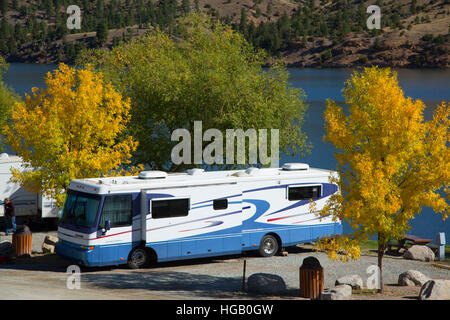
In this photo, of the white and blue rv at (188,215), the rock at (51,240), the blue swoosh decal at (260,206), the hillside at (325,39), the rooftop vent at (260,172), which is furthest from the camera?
the hillside at (325,39)

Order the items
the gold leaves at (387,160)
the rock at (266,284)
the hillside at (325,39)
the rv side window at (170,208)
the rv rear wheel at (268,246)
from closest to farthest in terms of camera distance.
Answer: the gold leaves at (387,160), the rock at (266,284), the rv side window at (170,208), the rv rear wheel at (268,246), the hillside at (325,39)

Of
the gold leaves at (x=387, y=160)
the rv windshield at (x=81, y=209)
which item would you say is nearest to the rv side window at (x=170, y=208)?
the rv windshield at (x=81, y=209)

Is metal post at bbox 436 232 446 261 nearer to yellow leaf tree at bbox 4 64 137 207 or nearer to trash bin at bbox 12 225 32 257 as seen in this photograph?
yellow leaf tree at bbox 4 64 137 207

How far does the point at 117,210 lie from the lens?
20781 mm

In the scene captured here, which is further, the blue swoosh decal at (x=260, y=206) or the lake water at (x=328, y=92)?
the lake water at (x=328, y=92)

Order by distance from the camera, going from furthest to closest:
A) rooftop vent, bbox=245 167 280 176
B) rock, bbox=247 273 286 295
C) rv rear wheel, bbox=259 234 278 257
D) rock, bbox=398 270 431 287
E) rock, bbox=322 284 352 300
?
1. rv rear wheel, bbox=259 234 278 257
2. rooftop vent, bbox=245 167 280 176
3. rock, bbox=398 270 431 287
4. rock, bbox=247 273 286 295
5. rock, bbox=322 284 352 300

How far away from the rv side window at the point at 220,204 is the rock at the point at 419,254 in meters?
7.21

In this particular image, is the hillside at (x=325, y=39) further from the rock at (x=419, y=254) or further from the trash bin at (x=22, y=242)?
the trash bin at (x=22, y=242)

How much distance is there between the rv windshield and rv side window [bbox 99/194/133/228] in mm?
287

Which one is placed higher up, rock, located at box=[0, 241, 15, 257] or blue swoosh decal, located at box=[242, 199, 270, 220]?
blue swoosh decal, located at box=[242, 199, 270, 220]

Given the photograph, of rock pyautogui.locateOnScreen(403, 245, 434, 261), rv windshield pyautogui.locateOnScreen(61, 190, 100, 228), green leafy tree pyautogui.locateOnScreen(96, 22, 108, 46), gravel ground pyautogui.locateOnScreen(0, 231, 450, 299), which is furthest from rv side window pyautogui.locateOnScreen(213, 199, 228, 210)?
green leafy tree pyautogui.locateOnScreen(96, 22, 108, 46)

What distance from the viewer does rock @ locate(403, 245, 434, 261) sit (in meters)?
24.0

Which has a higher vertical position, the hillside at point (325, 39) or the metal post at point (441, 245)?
the hillside at point (325, 39)

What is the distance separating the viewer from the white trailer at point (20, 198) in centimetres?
2819
